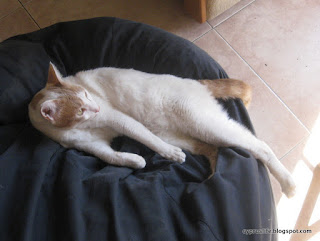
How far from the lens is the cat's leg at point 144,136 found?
1185 millimetres

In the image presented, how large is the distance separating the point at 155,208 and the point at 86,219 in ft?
0.78

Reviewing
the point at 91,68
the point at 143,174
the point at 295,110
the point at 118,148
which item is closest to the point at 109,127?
the point at 118,148

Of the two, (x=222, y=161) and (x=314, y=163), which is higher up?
(x=222, y=161)

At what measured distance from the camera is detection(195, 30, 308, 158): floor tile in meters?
1.62

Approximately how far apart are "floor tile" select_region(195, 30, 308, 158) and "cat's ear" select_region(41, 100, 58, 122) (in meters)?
1.07

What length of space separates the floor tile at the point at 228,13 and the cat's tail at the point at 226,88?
0.83m

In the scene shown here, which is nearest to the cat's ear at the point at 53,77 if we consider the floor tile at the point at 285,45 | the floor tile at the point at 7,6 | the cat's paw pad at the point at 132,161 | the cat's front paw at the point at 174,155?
the cat's paw pad at the point at 132,161

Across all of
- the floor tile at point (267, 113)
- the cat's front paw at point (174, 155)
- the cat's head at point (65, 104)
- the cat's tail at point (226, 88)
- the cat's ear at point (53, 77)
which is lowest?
the floor tile at point (267, 113)

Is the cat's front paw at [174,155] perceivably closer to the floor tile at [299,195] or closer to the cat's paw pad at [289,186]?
the cat's paw pad at [289,186]

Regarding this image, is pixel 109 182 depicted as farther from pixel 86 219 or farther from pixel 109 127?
pixel 109 127

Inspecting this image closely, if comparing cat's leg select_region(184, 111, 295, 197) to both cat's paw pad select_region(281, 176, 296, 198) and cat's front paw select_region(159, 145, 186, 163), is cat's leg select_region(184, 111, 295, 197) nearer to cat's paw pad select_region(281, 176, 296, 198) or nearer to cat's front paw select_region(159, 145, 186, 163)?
cat's paw pad select_region(281, 176, 296, 198)

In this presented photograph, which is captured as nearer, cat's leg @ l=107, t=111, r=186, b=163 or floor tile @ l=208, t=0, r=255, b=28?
cat's leg @ l=107, t=111, r=186, b=163

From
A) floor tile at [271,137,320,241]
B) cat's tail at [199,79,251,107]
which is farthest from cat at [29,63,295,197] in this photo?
floor tile at [271,137,320,241]

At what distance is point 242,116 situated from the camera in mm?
1311
